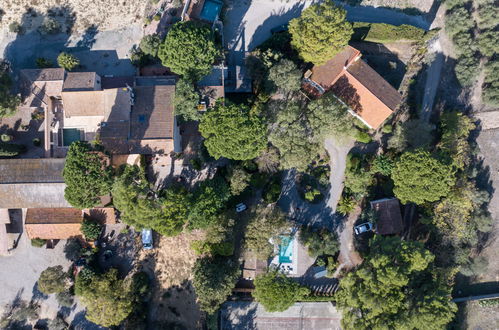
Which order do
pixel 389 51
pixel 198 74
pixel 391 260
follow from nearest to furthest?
1. pixel 391 260
2. pixel 198 74
3. pixel 389 51

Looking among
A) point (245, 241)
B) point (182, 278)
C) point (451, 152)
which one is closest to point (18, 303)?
point (182, 278)

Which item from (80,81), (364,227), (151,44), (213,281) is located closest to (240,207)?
(213,281)

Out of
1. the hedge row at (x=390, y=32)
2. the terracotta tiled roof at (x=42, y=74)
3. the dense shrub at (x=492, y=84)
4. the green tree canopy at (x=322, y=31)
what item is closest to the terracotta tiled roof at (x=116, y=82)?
the terracotta tiled roof at (x=42, y=74)

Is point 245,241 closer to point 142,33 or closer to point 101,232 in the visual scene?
point 101,232

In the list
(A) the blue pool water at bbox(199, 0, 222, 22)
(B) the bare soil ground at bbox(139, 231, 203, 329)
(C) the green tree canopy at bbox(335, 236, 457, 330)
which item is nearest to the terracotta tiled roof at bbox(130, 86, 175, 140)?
(A) the blue pool water at bbox(199, 0, 222, 22)

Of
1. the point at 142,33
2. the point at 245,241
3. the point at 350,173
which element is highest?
the point at 142,33

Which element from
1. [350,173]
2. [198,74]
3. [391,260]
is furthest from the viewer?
[350,173]
